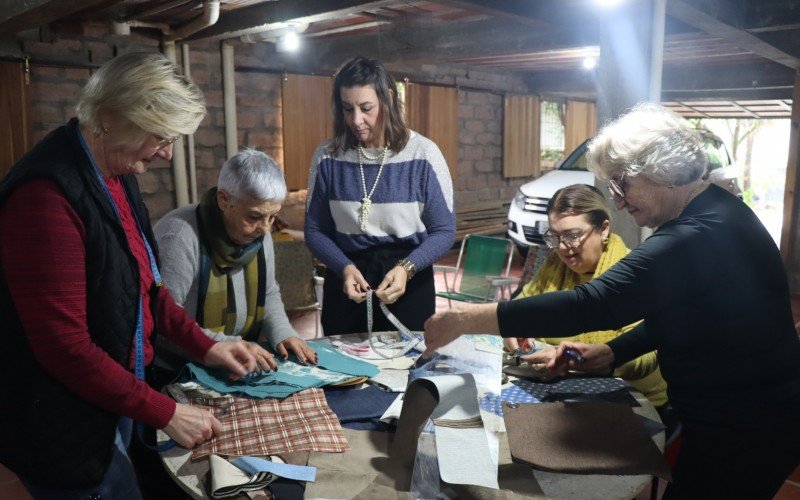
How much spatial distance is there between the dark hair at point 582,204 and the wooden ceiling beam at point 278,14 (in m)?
2.03

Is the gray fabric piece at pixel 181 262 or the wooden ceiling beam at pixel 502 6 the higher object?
the wooden ceiling beam at pixel 502 6

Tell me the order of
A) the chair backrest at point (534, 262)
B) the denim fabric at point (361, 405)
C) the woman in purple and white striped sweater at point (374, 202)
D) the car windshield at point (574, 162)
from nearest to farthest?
the denim fabric at point (361, 405)
the woman in purple and white striped sweater at point (374, 202)
the chair backrest at point (534, 262)
the car windshield at point (574, 162)

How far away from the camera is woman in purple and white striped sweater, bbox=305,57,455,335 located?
8.44ft

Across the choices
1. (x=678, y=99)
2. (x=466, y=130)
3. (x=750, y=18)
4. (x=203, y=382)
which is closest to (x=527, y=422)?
(x=203, y=382)

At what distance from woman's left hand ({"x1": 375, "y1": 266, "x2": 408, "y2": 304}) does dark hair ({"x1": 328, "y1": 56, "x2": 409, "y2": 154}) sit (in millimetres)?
518

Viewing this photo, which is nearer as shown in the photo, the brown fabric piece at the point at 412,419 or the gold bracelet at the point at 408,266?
the brown fabric piece at the point at 412,419

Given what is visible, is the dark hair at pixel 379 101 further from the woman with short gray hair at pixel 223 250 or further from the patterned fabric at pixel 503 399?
the patterned fabric at pixel 503 399

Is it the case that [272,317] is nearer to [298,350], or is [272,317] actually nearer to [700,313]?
[298,350]

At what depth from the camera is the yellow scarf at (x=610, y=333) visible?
7.12 ft

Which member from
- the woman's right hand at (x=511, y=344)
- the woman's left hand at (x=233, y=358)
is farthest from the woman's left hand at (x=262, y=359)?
the woman's right hand at (x=511, y=344)

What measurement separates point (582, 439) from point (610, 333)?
78cm

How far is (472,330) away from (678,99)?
10420 millimetres

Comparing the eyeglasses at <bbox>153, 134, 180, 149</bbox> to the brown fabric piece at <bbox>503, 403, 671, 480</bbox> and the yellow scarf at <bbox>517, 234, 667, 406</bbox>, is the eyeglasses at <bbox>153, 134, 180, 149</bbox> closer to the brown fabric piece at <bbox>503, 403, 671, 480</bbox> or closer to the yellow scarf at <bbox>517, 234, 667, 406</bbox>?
the brown fabric piece at <bbox>503, 403, 671, 480</bbox>

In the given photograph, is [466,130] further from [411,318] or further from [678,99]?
[411,318]
